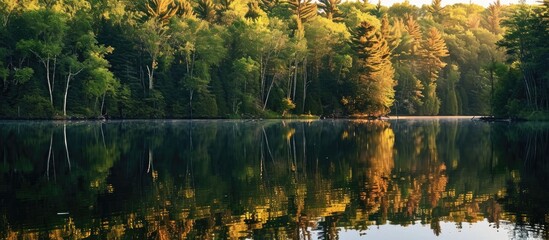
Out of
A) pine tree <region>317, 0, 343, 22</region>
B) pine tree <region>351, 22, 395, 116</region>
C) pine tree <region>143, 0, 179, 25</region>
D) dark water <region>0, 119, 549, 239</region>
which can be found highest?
pine tree <region>317, 0, 343, 22</region>

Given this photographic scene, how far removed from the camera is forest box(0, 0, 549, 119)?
264 ft

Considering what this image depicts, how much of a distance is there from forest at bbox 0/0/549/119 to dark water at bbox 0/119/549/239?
49784 mm

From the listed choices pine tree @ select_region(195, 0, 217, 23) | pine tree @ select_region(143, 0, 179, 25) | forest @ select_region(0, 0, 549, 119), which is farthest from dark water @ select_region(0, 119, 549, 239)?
pine tree @ select_region(195, 0, 217, 23)

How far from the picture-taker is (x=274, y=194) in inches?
757

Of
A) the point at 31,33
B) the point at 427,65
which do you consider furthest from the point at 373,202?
the point at 427,65

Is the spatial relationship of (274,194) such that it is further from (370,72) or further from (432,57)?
(432,57)

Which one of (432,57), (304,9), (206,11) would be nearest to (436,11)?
(432,57)

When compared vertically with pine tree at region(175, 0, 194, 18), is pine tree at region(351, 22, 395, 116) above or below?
below

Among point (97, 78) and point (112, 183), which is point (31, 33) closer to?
point (97, 78)

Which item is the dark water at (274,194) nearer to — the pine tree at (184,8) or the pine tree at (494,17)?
the pine tree at (184,8)

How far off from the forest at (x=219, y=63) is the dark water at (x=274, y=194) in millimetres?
49784

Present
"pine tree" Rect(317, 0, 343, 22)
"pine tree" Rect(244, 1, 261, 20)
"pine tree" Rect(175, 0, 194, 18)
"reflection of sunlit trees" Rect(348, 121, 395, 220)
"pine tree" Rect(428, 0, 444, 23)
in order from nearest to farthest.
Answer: "reflection of sunlit trees" Rect(348, 121, 395, 220) < "pine tree" Rect(175, 0, 194, 18) < "pine tree" Rect(244, 1, 261, 20) < "pine tree" Rect(317, 0, 343, 22) < "pine tree" Rect(428, 0, 444, 23)

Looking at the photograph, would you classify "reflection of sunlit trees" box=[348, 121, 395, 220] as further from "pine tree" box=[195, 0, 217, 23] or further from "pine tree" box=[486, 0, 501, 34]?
"pine tree" box=[486, 0, 501, 34]

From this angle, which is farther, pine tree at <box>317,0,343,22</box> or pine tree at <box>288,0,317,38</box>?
pine tree at <box>317,0,343,22</box>
